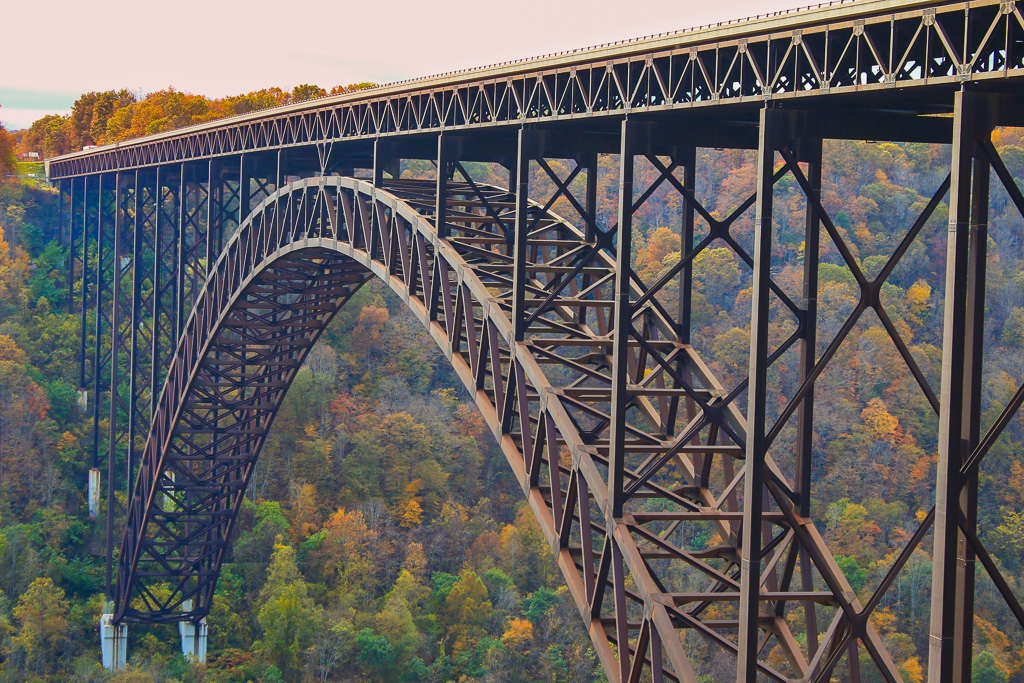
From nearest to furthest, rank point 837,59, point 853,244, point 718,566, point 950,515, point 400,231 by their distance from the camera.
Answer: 1. point 950,515
2. point 837,59
3. point 400,231
4. point 718,566
5. point 853,244

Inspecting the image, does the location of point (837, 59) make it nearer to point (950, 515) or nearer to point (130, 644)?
point (950, 515)

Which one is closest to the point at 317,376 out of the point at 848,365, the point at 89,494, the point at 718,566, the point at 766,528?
the point at 89,494

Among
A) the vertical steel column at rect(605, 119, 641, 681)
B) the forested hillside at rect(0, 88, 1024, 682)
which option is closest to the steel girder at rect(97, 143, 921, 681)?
the vertical steel column at rect(605, 119, 641, 681)

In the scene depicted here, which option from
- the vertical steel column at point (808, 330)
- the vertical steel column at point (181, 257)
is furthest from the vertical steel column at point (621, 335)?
the vertical steel column at point (181, 257)

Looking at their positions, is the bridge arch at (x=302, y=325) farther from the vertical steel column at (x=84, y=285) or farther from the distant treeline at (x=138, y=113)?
the distant treeline at (x=138, y=113)

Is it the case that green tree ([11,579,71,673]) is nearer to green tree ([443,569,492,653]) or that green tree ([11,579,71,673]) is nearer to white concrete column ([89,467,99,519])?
white concrete column ([89,467,99,519])

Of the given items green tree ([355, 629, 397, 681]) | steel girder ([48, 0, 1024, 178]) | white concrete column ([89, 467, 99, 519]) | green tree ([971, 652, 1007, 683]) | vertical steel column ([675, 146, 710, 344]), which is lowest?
green tree ([971, 652, 1007, 683])
